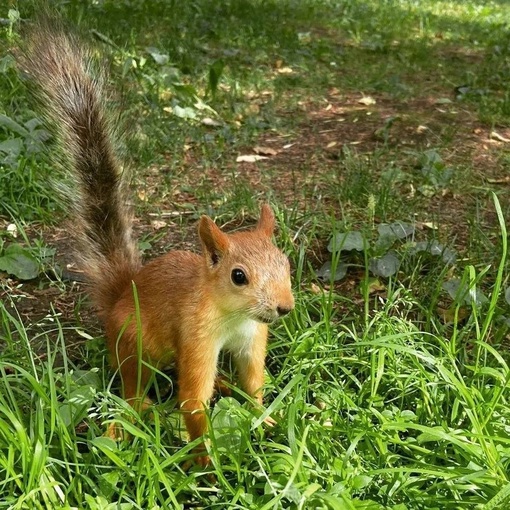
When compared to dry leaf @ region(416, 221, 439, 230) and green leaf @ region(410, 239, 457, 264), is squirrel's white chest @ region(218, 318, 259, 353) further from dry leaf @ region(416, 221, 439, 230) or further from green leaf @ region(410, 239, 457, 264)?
dry leaf @ region(416, 221, 439, 230)

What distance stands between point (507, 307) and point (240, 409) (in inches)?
35.5

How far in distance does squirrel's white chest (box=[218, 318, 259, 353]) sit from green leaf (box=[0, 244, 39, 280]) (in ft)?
2.83

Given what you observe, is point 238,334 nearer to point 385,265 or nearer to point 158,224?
point 385,265

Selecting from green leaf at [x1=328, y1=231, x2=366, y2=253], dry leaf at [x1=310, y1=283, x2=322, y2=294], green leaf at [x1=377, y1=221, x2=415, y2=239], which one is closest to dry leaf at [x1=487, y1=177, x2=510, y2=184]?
green leaf at [x1=377, y1=221, x2=415, y2=239]

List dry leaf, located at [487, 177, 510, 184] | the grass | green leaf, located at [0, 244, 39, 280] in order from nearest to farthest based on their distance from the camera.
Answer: the grass, green leaf, located at [0, 244, 39, 280], dry leaf, located at [487, 177, 510, 184]

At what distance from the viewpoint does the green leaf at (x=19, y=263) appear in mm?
2203

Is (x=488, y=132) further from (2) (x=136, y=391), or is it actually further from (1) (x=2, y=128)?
(2) (x=136, y=391)

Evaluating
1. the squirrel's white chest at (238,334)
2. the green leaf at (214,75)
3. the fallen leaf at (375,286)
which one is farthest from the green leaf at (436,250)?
the green leaf at (214,75)

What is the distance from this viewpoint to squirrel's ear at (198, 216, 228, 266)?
161 centimetres

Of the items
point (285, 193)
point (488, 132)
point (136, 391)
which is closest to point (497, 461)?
point (136, 391)

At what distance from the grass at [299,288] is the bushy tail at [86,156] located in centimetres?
14

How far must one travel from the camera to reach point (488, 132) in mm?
3684

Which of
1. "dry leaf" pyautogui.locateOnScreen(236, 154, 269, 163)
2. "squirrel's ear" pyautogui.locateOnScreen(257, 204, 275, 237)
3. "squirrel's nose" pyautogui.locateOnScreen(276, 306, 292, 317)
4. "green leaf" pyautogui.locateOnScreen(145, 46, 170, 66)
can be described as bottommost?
"dry leaf" pyautogui.locateOnScreen(236, 154, 269, 163)

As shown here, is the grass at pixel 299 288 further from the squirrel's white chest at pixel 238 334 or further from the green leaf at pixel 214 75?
the squirrel's white chest at pixel 238 334
